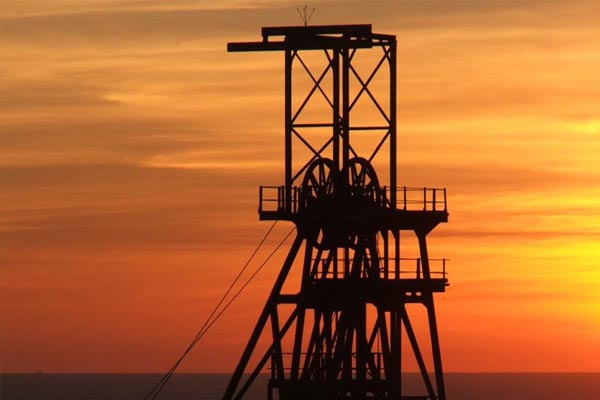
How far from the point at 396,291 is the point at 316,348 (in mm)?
4461

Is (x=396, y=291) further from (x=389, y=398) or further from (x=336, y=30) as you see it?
(x=336, y=30)

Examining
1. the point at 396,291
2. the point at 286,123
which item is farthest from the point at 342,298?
the point at 286,123

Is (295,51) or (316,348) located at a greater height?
(295,51)

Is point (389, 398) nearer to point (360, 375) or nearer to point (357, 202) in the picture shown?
point (360, 375)

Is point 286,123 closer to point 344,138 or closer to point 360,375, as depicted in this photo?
point 344,138

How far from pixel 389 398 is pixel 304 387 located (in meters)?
3.42

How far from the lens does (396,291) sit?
82000mm

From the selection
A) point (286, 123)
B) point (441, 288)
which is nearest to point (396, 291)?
point (441, 288)

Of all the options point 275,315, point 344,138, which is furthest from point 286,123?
point 275,315

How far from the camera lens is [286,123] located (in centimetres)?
8275

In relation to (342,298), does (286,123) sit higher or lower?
higher

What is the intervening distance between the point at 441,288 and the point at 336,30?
11.1 metres

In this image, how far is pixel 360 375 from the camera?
83.5 metres

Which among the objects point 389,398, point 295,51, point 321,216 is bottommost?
point 389,398
